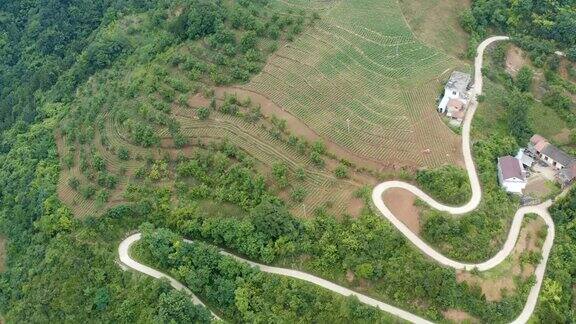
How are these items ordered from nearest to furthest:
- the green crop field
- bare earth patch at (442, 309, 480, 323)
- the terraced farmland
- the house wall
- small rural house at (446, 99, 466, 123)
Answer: bare earth patch at (442, 309, 480, 323) → the green crop field → the terraced farmland → the house wall → small rural house at (446, 99, 466, 123)

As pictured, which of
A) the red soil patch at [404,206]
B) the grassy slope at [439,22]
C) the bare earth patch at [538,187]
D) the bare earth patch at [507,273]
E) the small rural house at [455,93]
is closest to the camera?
the bare earth patch at [507,273]

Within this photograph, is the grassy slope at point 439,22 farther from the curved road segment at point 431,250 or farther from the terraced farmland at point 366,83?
the curved road segment at point 431,250

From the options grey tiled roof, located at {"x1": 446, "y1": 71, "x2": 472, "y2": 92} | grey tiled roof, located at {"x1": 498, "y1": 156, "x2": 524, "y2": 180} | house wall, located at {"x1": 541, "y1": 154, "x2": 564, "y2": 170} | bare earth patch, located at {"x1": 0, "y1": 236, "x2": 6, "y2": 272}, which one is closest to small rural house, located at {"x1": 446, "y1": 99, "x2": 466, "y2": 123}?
grey tiled roof, located at {"x1": 446, "y1": 71, "x2": 472, "y2": 92}

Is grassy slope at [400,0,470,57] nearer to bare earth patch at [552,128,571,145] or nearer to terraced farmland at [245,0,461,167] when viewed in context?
terraced farmland at [245,0,461,167]

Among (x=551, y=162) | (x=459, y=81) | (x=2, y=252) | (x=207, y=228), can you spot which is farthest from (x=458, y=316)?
(x=2, y=252)

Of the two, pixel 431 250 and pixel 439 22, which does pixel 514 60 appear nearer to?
pixel 439 22

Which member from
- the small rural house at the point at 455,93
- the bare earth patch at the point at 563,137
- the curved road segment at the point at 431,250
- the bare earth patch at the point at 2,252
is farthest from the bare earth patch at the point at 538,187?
the bare earth patch at the point at 2,252
